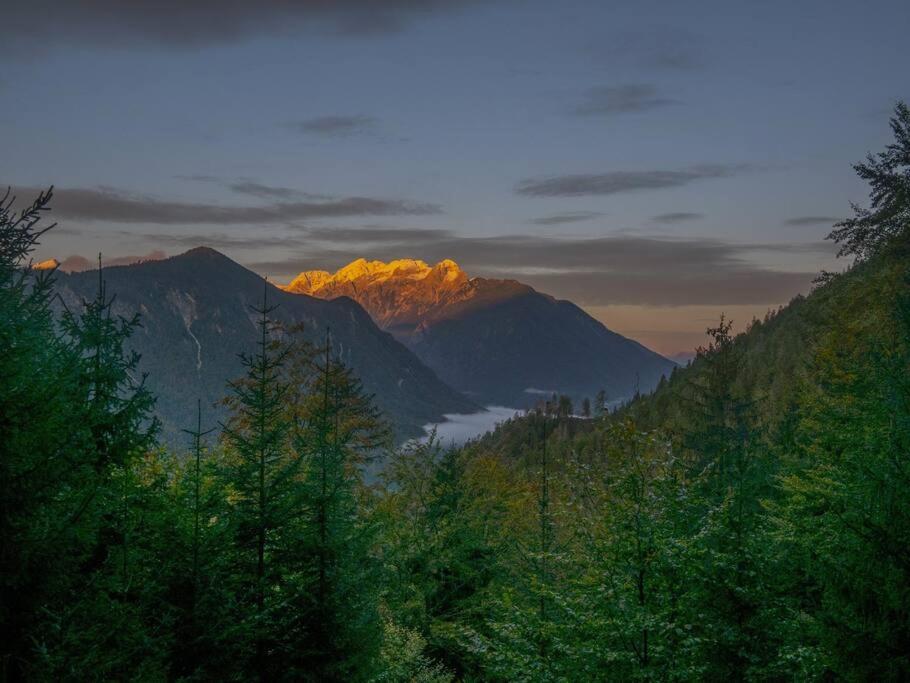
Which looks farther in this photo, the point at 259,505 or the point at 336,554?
the point at 336,554

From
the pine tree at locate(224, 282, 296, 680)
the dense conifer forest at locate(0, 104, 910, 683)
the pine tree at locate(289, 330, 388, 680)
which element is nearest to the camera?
the dense conifer forest at locate(0, 104, 910, 683)

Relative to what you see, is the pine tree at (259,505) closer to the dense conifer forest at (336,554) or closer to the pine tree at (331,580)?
the dense conifer forest at (336,554)

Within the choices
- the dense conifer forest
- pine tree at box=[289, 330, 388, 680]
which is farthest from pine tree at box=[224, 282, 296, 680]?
pine tree at box=[289, 330, 388, 680]

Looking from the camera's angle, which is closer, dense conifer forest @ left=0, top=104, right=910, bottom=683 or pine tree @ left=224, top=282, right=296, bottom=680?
dense conifer forest @ left=0, top=104, right=910, bottom=683

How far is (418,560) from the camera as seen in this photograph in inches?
977

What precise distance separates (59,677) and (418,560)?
18441mm

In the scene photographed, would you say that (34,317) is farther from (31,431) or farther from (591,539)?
(591,539)

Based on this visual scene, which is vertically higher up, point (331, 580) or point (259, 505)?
point (259, 505)

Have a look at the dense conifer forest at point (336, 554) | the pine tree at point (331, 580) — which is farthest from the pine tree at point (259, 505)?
the pine tree at point (331, 580)

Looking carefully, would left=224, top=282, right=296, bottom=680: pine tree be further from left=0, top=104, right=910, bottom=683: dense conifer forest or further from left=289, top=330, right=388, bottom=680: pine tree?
left=289, top=330, right=388, bottom=680: pine tree

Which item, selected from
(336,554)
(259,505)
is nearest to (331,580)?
(336,554)

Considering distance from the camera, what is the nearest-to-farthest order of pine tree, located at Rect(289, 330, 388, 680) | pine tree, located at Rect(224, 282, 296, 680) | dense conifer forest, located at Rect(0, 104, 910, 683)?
dense conifer forest, located at Rect(0, 104, 910, 683)
pine tree, located at Rect(224, 282, 296, 680)
pine tree, located at Rect(289, 330, 388, 680)

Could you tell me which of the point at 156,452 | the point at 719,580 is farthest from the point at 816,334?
the point at 156,452

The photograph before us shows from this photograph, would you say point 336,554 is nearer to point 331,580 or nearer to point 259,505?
point 331,580
